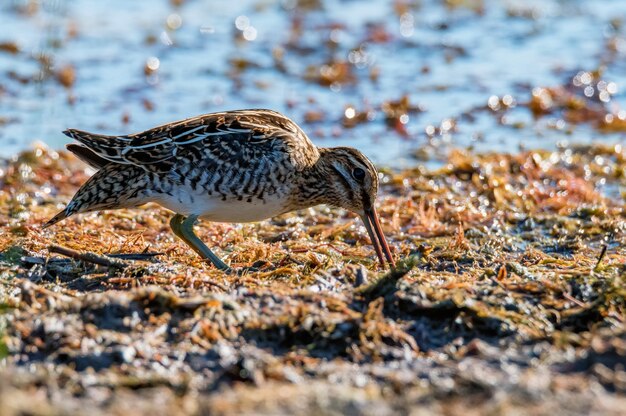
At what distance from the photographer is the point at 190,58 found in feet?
43.3

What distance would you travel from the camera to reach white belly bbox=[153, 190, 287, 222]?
661cm

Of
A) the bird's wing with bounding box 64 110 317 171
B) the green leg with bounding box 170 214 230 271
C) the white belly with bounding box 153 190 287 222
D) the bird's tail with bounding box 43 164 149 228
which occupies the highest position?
the bird's wing with bounding box 64 110 317 171

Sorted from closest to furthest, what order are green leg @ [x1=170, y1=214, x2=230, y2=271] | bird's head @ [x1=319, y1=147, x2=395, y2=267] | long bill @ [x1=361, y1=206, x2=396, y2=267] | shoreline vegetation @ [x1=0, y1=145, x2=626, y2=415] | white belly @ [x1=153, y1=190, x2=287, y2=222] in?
shoreline vegetation @ [x1=0, y1=145, x2=626, y2=415], green leg @ [x1=170, y1=214, x2=230, y2=271], white belly @ [x1=153, y1=190, x2=287, y2=222], long bill @ [x1=361, y1=206, x2=396, y2=267], bird's head @ [x1=319, y1=147, x2=395, y2=267]

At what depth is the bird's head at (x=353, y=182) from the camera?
7148 mm

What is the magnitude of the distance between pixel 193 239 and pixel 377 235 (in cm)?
130

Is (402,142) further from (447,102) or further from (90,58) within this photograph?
(90,58)

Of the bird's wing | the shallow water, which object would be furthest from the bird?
the shallow water

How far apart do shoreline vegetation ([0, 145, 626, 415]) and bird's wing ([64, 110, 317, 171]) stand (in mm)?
605

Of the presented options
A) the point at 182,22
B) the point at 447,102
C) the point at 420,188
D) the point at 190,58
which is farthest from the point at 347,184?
the point at 182,22

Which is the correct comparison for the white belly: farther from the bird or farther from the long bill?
the long bill

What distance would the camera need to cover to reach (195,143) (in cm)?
661

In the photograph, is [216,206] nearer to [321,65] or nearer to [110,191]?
[110,191]

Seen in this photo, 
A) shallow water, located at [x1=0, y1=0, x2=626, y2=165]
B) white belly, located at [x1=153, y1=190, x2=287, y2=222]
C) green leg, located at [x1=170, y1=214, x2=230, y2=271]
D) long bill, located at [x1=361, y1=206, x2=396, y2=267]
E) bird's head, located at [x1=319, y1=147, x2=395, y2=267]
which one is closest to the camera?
green leg, located at [x1=170, y1=214, x2=230, y2=271]

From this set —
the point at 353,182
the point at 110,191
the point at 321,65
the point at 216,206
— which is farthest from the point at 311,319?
the point at 321,65
